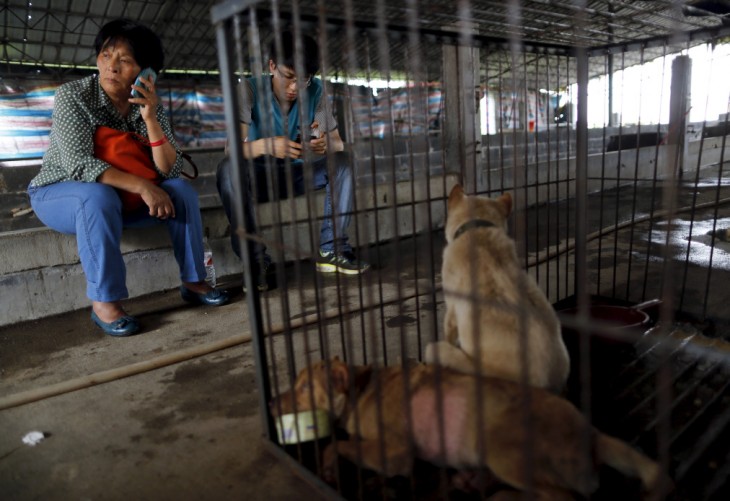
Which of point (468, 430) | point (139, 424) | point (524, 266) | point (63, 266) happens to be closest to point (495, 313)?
point (468, 430)

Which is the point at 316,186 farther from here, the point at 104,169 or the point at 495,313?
the point at 495,313

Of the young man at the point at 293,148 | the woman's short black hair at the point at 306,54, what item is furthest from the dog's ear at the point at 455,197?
the woman's short black hair at the point at 306,54

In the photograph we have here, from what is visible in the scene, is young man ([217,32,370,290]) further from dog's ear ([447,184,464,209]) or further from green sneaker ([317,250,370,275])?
dog's ear ([447,184,464,209])

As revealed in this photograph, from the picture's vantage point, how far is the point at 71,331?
2.92 m

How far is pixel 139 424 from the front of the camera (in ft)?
6.15

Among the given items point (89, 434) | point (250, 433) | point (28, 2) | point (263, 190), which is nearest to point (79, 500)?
point (89, 434)

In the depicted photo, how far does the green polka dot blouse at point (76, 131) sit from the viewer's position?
2732 millimetres

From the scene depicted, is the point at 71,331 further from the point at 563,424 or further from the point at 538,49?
the point at 538,49

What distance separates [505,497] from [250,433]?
0.94 meters

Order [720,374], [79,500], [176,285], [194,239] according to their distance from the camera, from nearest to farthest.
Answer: [79,500], [720,374], [194,239], [176,285]

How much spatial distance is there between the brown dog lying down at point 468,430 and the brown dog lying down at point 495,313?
4.8 inches

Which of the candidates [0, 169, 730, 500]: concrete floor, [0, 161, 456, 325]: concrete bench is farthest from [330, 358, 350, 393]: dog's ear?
[0, 161, 456, 325]: concrete bench

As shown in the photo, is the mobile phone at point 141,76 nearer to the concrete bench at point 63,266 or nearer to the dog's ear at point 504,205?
the concrete bench at point 63,266

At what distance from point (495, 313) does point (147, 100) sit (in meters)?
2.48
